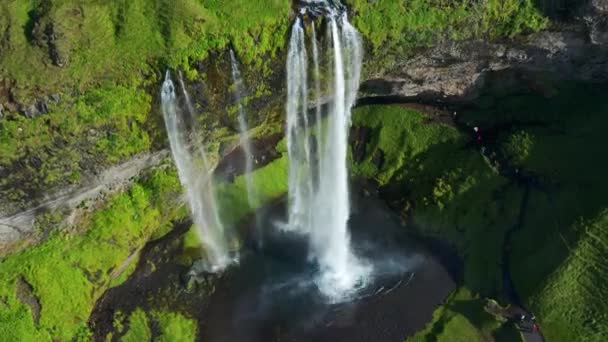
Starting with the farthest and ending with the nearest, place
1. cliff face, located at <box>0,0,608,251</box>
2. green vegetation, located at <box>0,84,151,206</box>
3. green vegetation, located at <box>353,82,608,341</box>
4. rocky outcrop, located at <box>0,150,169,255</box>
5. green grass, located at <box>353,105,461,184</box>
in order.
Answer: green grass, located at <box>353,105,461,184</box>
green vegetation, located at <box>353,82,608,341</box>
rocky outcrop, located at <box>0,150,169,255</box>
green vegetation, located at <box>0,84,151,206</box>
cliff face, located at <box>0,0,608,251</box>

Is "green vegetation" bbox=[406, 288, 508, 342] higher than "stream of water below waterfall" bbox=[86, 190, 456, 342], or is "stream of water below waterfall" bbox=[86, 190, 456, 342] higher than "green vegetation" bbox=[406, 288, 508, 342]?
"stream of water below waterfall" bbox=[86, 190, 456, 342]

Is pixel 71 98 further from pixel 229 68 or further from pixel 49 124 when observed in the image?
pixel 229 68

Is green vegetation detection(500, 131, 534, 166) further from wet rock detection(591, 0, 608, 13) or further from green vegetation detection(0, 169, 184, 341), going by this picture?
green vegetation detection(0, 169, 184, 341)

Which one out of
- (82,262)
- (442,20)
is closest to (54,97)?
(82,262)

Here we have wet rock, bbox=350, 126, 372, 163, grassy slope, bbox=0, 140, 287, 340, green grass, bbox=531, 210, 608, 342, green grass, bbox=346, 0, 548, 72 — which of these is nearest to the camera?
green grass, bbox=531, 210, 608, 342

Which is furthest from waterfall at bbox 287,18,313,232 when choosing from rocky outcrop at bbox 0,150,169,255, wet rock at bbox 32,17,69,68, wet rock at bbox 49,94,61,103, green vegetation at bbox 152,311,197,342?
wet rock at bbox 49,94,61,103

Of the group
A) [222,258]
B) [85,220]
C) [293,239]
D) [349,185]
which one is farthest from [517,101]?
[85,220]

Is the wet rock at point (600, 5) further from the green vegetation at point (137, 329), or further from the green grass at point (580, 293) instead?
the green vegetation at point (137, 329)

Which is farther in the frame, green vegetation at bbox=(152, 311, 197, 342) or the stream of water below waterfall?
the stream of water below waterfall
